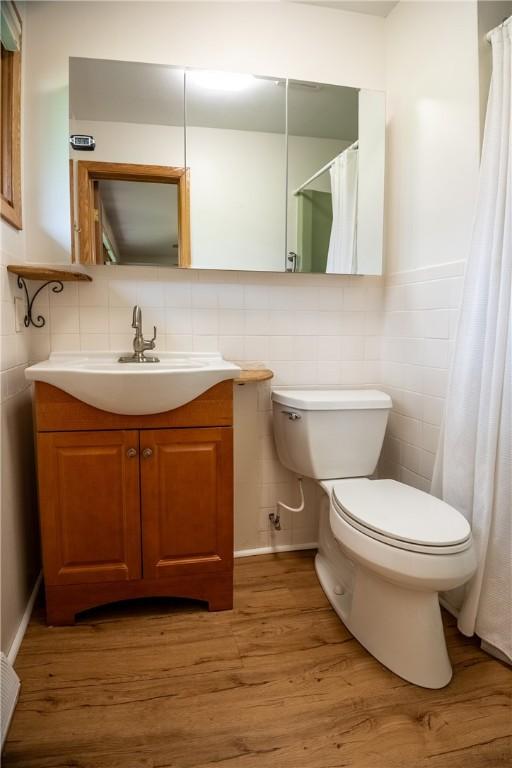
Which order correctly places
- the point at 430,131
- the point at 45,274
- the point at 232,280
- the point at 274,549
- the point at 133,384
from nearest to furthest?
the point at 133,384 < the point at 45,274 < the point at 430,131 < the point at 232,280 < the point at 274,549

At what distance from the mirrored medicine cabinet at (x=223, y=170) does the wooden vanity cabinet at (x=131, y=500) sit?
2.17ft

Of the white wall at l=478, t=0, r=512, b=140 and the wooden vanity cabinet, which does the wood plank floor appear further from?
the white wall at l=478, t=0, r=512, b=140

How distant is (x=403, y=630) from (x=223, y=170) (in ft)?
5.71

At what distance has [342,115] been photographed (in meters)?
1.90

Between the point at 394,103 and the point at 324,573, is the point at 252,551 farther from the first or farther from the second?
the point at 394,103

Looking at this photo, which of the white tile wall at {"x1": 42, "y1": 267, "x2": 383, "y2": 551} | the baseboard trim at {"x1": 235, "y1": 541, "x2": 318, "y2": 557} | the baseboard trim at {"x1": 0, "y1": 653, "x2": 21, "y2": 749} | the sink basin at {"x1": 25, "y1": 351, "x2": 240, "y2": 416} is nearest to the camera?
the baseboard trim at {"x1": 0, "y1": 653, "x2": 21, "y2": 749}

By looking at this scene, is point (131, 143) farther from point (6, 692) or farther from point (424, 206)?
point (6, 692)

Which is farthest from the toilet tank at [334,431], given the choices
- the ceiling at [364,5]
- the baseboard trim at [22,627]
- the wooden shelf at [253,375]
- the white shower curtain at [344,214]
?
the ceiling at [364,5]

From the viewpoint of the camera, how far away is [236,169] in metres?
1.83

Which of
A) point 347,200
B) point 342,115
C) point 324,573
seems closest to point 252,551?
point 324,573

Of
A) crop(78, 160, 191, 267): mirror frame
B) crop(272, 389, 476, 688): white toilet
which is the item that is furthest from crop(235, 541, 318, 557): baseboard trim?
crop(78, 160, 191, 267): mirror frame

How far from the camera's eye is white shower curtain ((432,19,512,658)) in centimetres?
134

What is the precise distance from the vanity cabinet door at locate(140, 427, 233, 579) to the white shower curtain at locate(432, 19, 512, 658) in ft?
2.59

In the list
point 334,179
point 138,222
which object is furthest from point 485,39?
point 138,222
